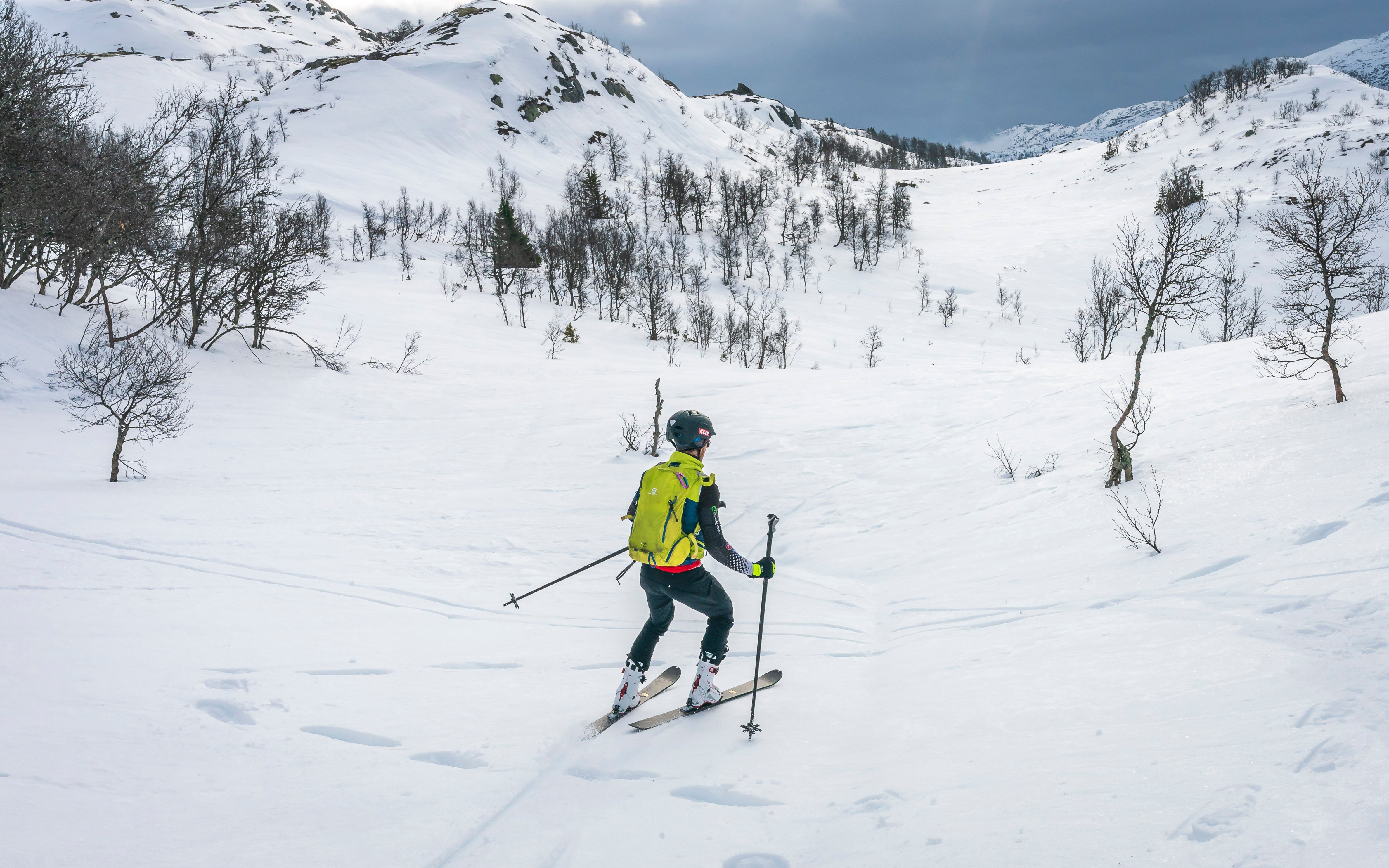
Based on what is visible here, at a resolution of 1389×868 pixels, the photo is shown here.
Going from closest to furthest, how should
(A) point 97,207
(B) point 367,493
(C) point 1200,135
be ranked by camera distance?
(B) point 367,493 → (A) point 97,207 → (C) point 1200,135

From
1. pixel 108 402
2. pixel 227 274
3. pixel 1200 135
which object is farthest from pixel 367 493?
pixel 1200 135

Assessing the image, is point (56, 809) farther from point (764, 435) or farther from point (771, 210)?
point (771, 210)

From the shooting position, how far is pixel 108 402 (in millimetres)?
14438

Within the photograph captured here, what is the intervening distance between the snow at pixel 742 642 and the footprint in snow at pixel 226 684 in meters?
0.03

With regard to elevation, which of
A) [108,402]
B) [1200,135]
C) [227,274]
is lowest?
[108,402]

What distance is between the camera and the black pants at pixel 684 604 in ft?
16.0

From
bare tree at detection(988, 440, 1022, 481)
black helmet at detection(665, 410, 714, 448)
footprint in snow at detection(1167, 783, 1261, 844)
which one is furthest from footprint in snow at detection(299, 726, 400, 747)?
bare tree at detection(988, 440, 1022, 481)

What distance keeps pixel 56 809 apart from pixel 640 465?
11161mm

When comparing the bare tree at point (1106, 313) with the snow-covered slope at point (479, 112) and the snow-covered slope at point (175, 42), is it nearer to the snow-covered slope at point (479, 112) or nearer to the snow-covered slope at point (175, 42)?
the snow-covered slope at point (479, 112)

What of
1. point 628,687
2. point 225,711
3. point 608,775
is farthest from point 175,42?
point 608,775

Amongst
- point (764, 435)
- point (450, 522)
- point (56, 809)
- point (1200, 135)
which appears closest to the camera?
point (56, 809)

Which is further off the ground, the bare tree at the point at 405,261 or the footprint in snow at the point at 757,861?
the bare tree at the point at 405,261

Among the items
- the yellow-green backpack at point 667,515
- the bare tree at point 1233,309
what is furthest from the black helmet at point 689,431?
the bare tree at point 1233,309

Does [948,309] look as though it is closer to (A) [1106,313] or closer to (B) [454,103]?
(A) [1106,313]
